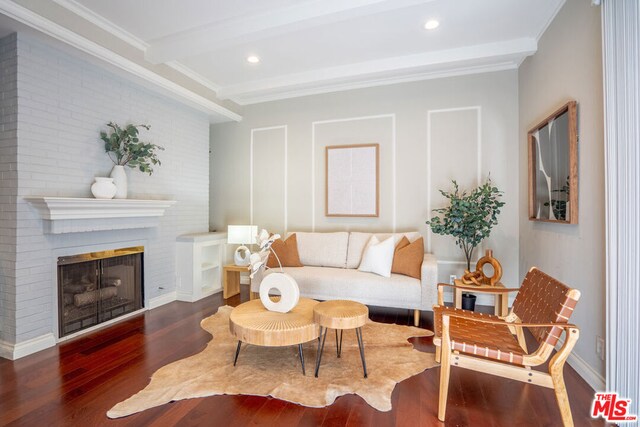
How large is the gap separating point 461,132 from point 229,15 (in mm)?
2891

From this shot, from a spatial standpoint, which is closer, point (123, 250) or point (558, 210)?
point (558, 210)

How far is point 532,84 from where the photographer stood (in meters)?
3.27

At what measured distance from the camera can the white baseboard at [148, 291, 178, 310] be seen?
3.88m

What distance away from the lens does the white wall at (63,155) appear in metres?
2.63

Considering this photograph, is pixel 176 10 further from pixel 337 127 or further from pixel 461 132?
pixel 461 132

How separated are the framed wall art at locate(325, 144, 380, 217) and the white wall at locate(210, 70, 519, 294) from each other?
10 centimetres

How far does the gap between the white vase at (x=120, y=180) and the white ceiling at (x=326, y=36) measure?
122 cm

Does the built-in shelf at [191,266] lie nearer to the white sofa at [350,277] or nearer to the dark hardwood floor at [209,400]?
the white sofa at [350,277]

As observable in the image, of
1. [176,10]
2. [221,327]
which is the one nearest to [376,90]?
[176,10]

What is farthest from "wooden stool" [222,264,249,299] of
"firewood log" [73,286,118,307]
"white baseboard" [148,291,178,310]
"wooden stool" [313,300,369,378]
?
"wooden stool" [313,300,369,378]

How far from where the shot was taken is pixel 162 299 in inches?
158

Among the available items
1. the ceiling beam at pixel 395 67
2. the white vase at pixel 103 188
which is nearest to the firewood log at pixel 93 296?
the white vase at pixel 103 188

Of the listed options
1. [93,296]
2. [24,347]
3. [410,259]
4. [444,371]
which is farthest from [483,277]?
[24,347]

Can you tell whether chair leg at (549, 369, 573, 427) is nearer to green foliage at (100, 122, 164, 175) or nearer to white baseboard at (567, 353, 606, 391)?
white baseboard at (567, 353, 606, 391)
